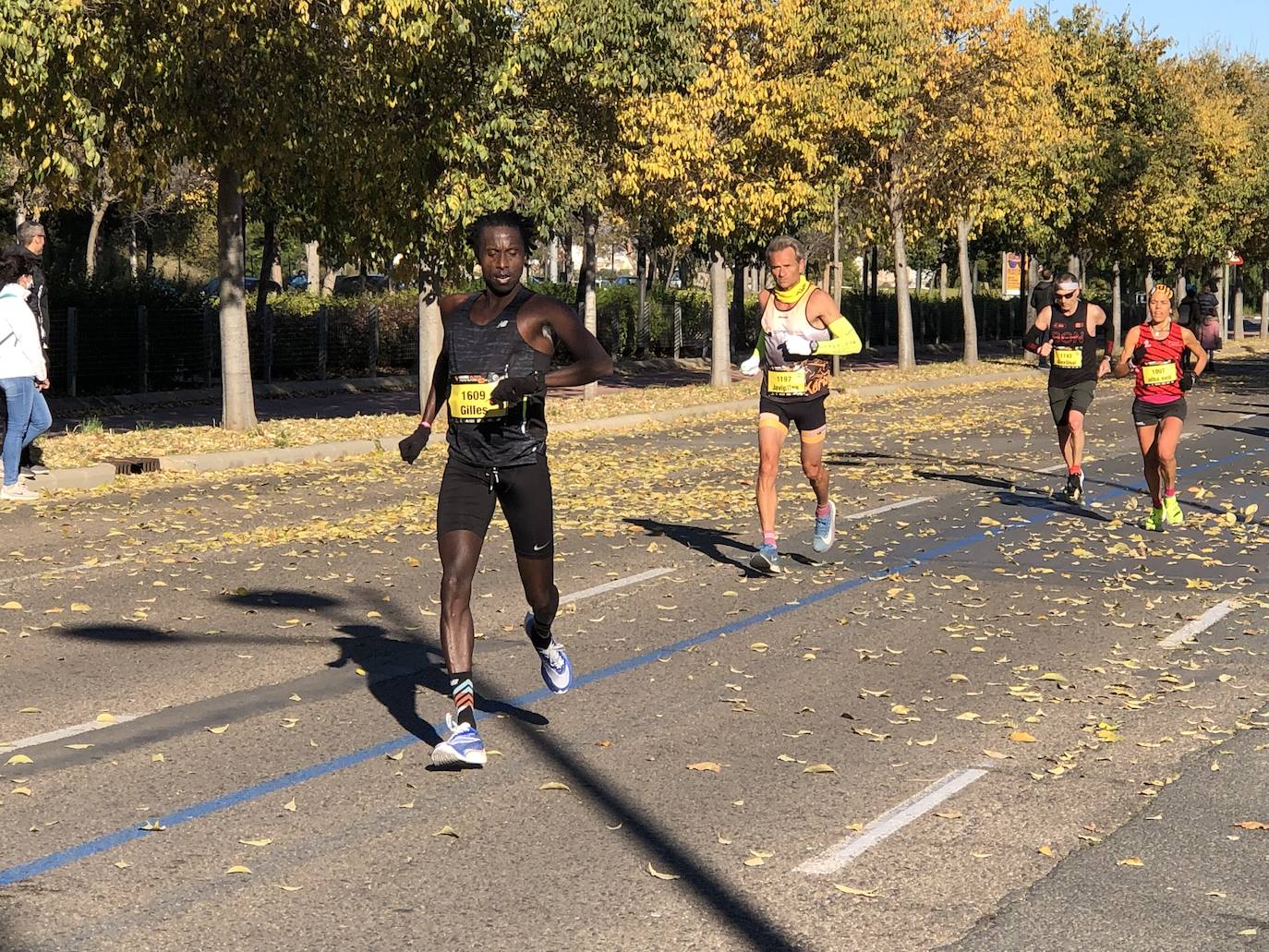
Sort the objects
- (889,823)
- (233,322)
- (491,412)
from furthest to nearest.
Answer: (233,322) < (491,412) < (889,823)

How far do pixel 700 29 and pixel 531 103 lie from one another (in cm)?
633

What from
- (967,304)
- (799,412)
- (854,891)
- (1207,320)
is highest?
(967,304)

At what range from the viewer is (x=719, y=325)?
3312 centimetres

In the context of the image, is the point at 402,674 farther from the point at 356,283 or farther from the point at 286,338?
the point at 356,283

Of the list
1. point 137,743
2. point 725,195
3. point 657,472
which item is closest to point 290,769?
point 137,743

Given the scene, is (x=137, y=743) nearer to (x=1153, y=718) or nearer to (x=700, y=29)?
(x=1153, y=718)

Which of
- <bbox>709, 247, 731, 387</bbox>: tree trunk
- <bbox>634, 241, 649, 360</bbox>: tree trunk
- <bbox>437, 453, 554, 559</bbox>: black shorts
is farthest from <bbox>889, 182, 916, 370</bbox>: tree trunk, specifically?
<bbox>437, 453, 554, 559</bbox>: black shorts

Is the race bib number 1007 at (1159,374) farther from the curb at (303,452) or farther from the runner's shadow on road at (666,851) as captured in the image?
the curb at (303,452)

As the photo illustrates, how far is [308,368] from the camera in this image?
32.8m

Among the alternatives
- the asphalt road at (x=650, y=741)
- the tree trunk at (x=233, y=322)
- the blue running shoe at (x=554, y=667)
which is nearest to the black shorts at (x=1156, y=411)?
the asphalt road at (x=650, y=741)

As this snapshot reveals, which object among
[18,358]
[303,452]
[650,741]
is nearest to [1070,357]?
[303,452]

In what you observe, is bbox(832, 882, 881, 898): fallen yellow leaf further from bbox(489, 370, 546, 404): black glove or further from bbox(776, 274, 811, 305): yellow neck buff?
bbox(776, 274, 811, 305): yellow neck buff

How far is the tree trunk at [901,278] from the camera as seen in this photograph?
40.2m

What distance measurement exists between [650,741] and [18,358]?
9.48 m
